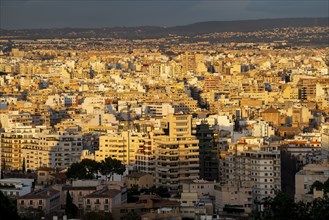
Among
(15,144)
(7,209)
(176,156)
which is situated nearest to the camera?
(7,209)

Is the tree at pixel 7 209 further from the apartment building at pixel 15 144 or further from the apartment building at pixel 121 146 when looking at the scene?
the apartment building at pixel 15 144

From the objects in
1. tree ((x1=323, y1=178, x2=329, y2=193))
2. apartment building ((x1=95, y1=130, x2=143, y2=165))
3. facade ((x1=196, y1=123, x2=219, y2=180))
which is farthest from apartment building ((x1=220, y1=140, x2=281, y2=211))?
apartment building ((x1=95, y1=130, x2=143, y2=165))

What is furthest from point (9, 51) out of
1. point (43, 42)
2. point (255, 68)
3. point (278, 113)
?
point (278, 113)

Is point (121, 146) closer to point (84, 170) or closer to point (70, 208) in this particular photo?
point (84, 170)

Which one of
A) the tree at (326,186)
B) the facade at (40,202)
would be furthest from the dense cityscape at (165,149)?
the tree at (326,186)

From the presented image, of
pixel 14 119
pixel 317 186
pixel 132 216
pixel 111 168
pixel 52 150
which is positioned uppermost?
pixel 14 119

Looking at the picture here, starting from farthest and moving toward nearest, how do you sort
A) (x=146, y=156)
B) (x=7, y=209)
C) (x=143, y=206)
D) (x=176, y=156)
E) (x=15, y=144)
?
(x=15, y=144) < (x=146, y=156) < (x=176, y=156) < (x=143, y=206) < (x=7, y=209)

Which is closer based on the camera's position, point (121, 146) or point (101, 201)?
point (101, 201)

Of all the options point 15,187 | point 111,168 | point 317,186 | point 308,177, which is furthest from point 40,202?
point 308,177

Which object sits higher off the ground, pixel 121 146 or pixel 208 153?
pixel 121 146
